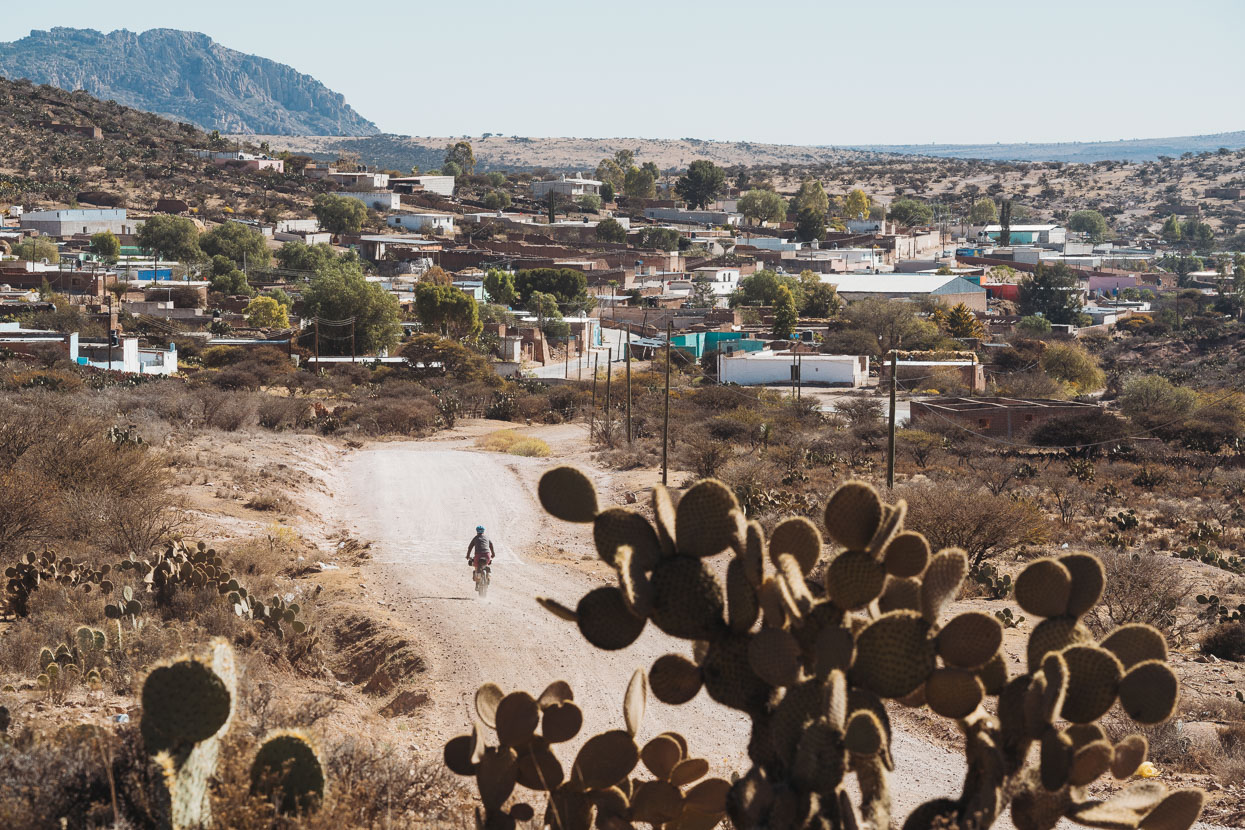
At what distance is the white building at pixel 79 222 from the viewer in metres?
79.8

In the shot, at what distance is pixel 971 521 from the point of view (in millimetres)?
16969

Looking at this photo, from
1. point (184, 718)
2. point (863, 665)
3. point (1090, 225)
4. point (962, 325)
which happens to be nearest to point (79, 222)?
point (962, 325)

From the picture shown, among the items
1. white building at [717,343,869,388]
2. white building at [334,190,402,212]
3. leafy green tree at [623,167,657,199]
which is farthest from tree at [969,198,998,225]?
white building at [717,343,869,388]

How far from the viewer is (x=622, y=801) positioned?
5.38 meters

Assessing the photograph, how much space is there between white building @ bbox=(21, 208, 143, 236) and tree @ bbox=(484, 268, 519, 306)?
91.4 feet

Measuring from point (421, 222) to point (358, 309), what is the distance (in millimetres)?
50044

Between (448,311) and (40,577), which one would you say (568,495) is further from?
(448,311)

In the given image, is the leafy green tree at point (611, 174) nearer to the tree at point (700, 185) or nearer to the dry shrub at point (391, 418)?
the tree at point (700, 185)

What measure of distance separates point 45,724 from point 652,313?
61.4 meters

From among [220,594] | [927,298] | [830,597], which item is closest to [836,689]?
[830,597]

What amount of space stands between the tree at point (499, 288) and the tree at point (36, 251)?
24.6 m

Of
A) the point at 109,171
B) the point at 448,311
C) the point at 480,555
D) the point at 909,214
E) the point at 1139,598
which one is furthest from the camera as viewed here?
the point at 909,214

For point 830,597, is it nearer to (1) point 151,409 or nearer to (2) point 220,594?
(2) point 220,594

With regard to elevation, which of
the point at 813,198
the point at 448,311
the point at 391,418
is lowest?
the point at 391,418
